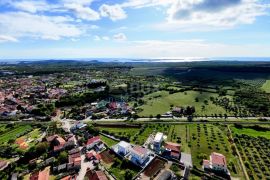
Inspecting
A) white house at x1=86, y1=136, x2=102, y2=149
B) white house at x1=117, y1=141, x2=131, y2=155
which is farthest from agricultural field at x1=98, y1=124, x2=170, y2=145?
white house at x1=86, y1=136, x2=102, y2=149

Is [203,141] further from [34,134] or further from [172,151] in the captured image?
[34,134]

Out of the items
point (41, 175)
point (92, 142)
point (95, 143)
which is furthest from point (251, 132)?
point (41, 175)

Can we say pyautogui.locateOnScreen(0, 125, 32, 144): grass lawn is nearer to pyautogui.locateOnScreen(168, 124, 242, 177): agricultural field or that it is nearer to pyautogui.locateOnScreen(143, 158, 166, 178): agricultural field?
pyautogui.locateOnScreen(143, 158, 166, 178): agricultural field

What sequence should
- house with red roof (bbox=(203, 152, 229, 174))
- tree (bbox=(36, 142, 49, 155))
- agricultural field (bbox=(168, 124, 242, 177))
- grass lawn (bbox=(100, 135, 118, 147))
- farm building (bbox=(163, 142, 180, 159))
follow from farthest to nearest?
grass lawn (bbox=(100, 135, 118, 147))
tree (bbox=(36, 142, 49, 155))
farm building (bbox=(163, 142, 180, 159))
agricultural field (bbox=(168, 124, 242, 177))
house with red roof (bbox=(203, 152, 229, 174))

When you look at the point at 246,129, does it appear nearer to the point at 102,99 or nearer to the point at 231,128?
the point at 231,128

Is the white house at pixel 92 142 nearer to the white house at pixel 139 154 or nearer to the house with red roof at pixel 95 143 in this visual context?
the house with red roof at pixel 95 143

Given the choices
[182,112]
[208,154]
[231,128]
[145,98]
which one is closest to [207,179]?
[208,154]
